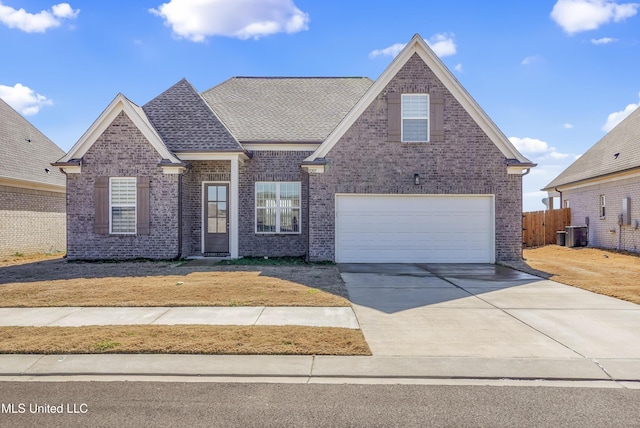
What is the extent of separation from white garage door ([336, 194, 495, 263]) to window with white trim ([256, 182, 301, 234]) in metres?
1.97

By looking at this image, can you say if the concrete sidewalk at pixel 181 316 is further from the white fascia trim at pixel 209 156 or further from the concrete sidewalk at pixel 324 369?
the white fascia trim at pixel 209 156

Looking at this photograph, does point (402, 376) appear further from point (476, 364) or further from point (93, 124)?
point (93, 124)

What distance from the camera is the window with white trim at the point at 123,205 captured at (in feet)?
48.4

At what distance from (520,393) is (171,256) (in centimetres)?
1231

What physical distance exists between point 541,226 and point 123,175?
2001 cm

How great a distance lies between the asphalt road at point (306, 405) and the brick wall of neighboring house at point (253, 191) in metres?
11.3

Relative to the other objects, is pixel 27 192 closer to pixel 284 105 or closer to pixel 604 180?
pixel 284 105

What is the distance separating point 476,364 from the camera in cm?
539

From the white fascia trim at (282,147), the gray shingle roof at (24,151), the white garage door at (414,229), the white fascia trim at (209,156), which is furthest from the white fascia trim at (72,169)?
the white garage door at (414,229)

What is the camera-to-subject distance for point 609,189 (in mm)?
20406

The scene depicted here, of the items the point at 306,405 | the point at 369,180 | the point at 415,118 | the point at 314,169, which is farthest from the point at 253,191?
the point at 306,405

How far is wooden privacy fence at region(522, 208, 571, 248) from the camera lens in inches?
901

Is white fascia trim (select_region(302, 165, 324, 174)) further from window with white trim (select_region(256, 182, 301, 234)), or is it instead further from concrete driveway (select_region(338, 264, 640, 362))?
concrete driveway (select_region(338, 264, 640, 362))

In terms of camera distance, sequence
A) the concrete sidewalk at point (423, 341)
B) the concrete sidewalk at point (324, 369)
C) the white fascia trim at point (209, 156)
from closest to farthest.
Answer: the concrete sidewalk at point (324, 369) → the concrete sidewalk at point (423, 341) → the white fascia trim at point (209, 156)
